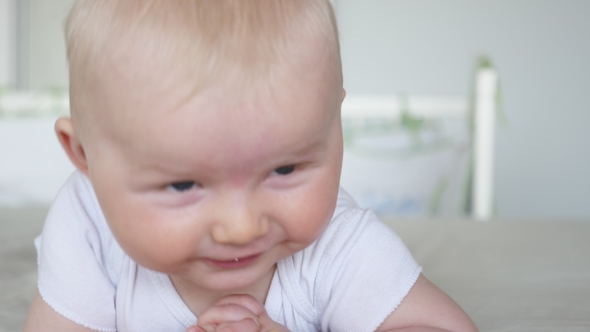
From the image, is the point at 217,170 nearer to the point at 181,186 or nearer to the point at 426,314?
the point at 181,186

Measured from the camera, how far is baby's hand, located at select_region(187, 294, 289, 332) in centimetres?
55

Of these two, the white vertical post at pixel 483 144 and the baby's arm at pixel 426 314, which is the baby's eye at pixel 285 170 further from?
the white vertical post at pixel 483 144

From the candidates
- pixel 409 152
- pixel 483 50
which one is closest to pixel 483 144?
pixel 409 152

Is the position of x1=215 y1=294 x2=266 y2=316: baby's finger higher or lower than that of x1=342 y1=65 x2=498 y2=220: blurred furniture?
higher

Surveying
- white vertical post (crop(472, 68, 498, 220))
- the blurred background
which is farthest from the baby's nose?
the blurred background

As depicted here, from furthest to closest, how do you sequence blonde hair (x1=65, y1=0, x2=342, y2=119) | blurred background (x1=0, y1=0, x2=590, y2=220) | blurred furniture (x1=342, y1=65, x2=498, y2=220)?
blurred background (x1=0, y1=0, x2=590, y2=220)
blurred furniture (x1=342, y1=65, x2=498, y2=220)
blonde hair (x1=65, y1=0, x2=342, y2=119)

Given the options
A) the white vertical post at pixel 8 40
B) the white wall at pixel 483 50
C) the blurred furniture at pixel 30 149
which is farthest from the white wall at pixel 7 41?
the white wall at pixel 483 50

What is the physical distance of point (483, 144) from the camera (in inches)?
80.6

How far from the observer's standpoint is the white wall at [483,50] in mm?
2643

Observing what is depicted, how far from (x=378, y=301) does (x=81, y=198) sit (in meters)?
0.40

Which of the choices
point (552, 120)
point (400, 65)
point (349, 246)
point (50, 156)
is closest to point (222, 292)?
point (349, 246)

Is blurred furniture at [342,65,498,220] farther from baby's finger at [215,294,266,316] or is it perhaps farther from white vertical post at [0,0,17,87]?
baby's finger at [215,294,266,316]

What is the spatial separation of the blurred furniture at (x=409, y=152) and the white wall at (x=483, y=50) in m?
0.51

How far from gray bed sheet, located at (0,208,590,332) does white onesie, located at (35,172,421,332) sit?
0.10 m
